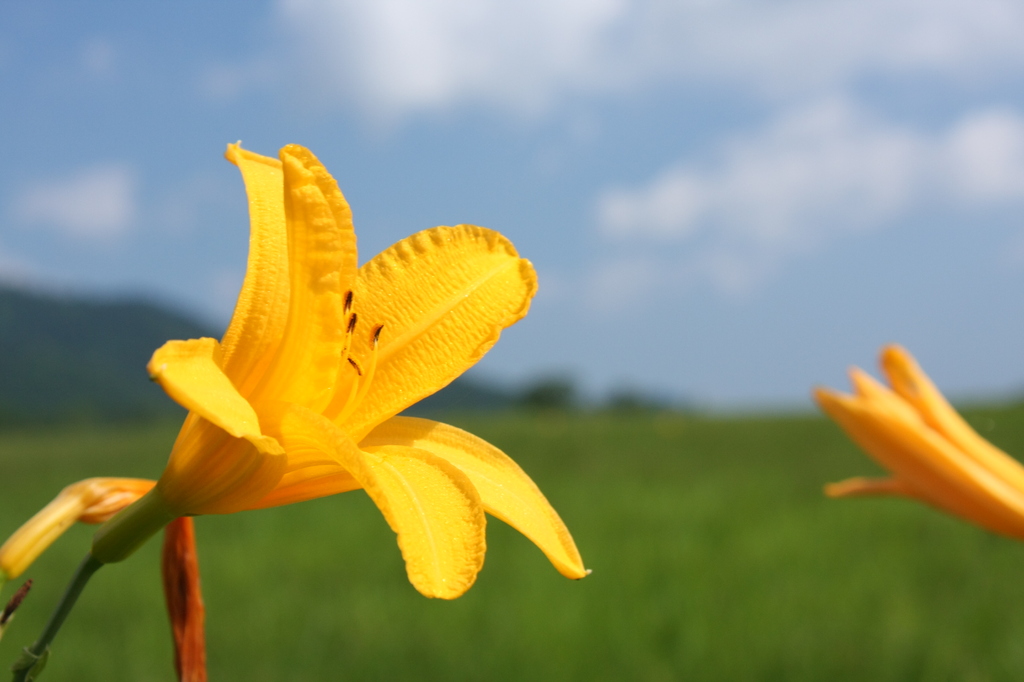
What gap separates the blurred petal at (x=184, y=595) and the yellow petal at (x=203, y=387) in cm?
16

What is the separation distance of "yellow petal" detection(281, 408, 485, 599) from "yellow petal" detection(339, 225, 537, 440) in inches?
4.1

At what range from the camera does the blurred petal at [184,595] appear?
0.63m

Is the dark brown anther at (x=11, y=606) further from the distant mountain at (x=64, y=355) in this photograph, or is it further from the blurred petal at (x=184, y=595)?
the distant mountain at (x=64, y=355)

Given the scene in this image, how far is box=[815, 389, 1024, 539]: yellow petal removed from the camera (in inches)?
46.6

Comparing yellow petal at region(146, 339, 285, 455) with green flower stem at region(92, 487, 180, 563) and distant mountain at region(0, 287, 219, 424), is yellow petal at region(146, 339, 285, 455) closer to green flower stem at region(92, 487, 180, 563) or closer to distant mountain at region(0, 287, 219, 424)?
green flower stem at region(92, 487, 180, 563)

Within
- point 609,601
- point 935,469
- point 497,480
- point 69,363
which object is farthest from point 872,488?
point 69,363

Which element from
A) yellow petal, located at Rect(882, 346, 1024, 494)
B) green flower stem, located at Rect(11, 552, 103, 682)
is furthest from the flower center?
yellow petal, located at Rect(882, 346, 1024, 494)

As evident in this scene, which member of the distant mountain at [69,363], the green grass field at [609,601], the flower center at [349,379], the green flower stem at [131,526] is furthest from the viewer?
the distant mountain at [69,363]

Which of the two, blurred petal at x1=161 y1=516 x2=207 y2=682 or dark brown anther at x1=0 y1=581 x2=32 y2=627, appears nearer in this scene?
dark brown anther at x1=0 y1=581 x2=32 y2=627

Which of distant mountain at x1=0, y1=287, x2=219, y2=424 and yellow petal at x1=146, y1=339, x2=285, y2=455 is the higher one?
distant mountain at x1=0, y1=287, x2=219, y2=424

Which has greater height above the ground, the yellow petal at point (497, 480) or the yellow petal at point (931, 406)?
the yellow petal at point (931, 406)

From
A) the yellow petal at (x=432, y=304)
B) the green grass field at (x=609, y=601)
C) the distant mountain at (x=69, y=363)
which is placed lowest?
the green grass field at (x=609, y=601)

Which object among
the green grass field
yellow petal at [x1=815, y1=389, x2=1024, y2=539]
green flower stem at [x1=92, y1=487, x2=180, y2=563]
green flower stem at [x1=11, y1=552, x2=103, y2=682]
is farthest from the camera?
the green grass field

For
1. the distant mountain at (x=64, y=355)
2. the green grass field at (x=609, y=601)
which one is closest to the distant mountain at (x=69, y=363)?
the distant mountain at (x=64, y=355)
